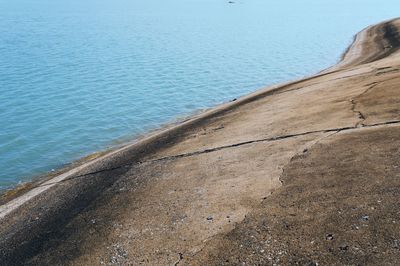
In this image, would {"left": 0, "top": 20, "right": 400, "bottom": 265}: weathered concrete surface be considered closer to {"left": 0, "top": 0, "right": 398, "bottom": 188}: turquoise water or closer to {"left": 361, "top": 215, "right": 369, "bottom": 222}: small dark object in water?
{"left": 361, "top": 215, "right": 369, "bottom": 222}: small dark object in water

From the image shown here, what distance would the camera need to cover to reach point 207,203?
16.3m

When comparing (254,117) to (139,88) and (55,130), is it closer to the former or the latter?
(55,130)

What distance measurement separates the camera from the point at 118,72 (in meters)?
63.2

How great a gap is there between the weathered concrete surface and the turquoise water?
36.1 feet

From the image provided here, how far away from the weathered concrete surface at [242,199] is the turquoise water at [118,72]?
1102 cm

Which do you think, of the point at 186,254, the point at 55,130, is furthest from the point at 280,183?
the point at 55,130

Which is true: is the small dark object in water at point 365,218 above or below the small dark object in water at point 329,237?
below

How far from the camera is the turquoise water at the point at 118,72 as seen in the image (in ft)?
125

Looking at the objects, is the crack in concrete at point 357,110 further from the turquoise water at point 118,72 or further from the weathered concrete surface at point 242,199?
the turquoise water at point 118,72

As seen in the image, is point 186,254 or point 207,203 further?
point 207,203

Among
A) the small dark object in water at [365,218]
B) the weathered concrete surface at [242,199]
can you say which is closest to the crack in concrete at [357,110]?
the weathered concrete surface at [242,199]

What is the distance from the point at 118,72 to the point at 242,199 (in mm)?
50358

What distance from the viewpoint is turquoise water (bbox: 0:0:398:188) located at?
125 feet

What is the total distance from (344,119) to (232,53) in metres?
59.2
